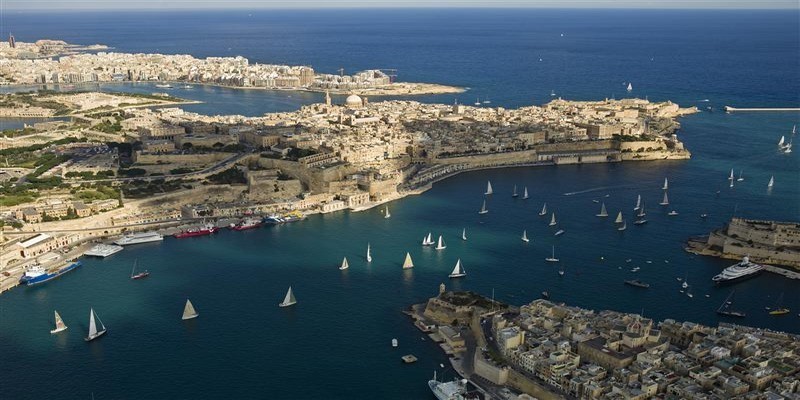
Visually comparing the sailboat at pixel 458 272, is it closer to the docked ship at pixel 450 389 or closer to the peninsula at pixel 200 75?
the docked ship at pixel 450 389

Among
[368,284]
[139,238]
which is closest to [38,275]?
[139,238]

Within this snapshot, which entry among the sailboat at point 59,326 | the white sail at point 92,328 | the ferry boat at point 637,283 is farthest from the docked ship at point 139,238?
the ferry boat at point 637,283

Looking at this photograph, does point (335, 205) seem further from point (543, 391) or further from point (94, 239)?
point (543, 391)

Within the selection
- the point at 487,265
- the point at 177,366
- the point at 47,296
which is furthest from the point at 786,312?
the point at 47,296

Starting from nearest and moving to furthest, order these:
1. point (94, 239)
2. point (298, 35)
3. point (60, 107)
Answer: point (94, 239) < point (60, 107) < point (298, 35)

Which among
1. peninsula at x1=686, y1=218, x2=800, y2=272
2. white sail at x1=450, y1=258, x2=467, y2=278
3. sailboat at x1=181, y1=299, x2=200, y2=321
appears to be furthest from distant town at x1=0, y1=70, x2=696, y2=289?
peninsula at x1=686, y1=218, x2=800, y2=272

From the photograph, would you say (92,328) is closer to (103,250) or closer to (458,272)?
(103,250)

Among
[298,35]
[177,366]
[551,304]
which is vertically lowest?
[177,366]
